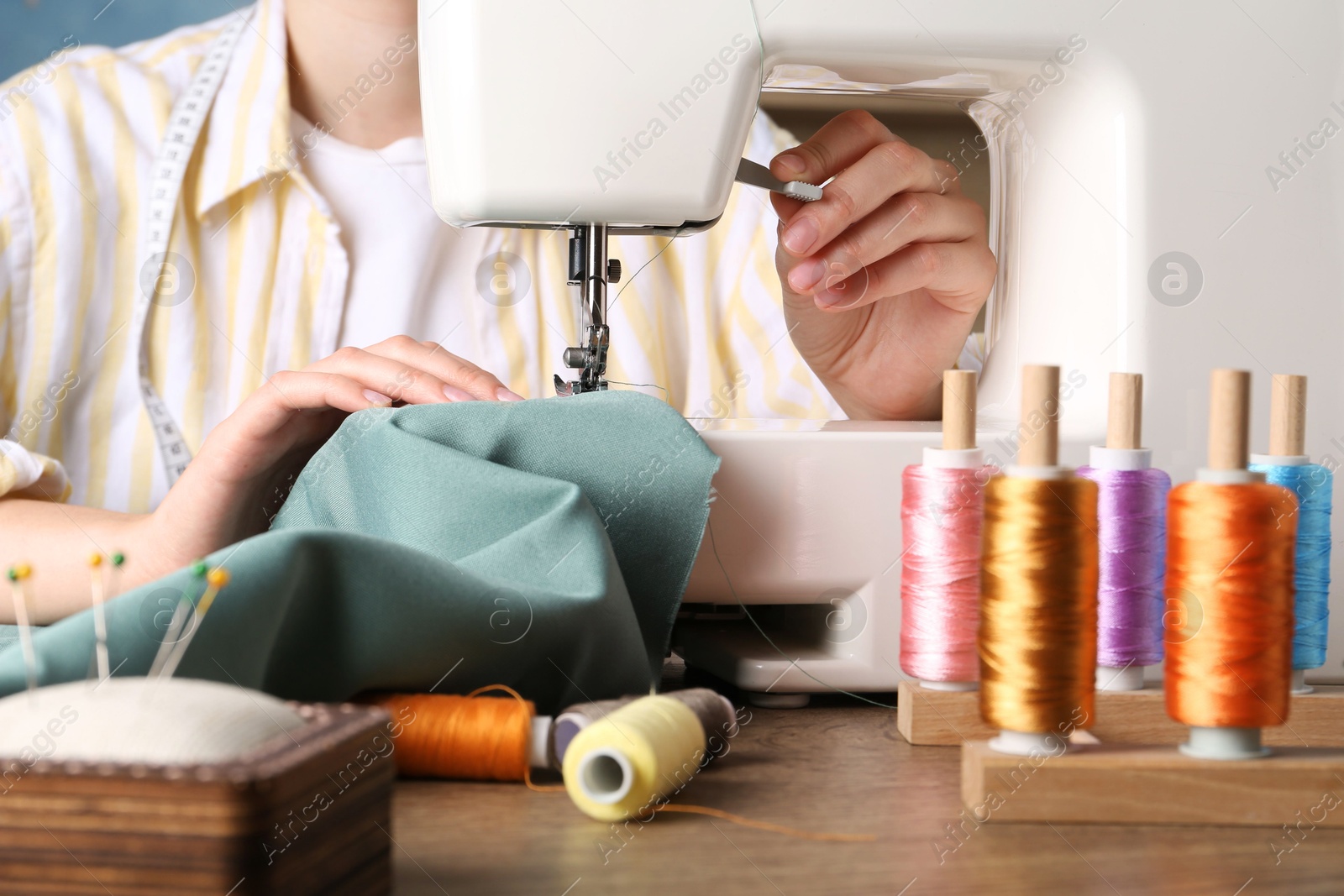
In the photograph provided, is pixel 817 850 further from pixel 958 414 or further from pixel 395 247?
pixel 395 247

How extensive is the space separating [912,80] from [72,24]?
1827mm

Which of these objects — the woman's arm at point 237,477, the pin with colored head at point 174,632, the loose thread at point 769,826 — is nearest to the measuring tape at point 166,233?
the woman's arm at point 237,477

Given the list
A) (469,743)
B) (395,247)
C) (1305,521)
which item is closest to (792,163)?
(1305,521)

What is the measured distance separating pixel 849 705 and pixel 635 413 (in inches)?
9.9

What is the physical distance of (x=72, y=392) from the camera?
5.18ft


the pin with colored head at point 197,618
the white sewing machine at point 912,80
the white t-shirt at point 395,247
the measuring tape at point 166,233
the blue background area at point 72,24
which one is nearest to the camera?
the pin with colored head at point 197,618

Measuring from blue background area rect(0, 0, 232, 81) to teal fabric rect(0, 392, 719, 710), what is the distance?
5.41 feet

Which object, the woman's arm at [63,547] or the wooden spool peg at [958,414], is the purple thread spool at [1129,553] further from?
the woman's arm at [63,547]

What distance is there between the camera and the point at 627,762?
1.61 ft

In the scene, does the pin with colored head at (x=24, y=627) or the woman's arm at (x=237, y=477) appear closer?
the pin with colored head at (x=24, y=627)

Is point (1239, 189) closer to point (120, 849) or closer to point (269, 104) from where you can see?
point (120, 849)

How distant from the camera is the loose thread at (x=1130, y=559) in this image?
0.66 metres

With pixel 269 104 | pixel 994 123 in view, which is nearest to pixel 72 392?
pixel 269 104

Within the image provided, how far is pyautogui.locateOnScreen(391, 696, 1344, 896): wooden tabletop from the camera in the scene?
0.43 m
